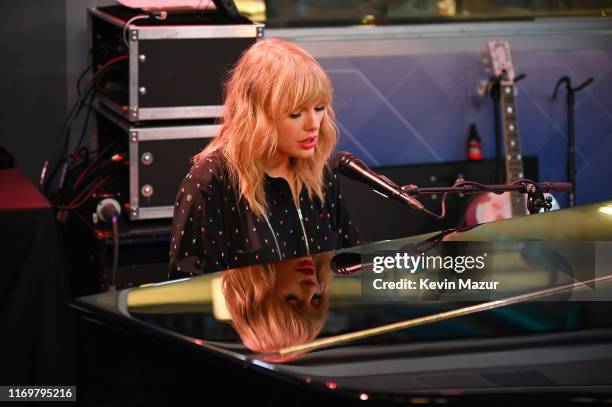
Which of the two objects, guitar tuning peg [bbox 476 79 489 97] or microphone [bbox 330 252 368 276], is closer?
microphone [bbox 330 252 368 276]

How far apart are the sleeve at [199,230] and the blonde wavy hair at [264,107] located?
7cm

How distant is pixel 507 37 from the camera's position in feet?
17.2

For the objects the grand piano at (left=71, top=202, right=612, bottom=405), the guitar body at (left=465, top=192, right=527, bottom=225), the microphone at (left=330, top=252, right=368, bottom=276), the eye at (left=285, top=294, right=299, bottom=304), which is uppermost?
the microphone at (left=330, top=252, right=368, bottom=276)

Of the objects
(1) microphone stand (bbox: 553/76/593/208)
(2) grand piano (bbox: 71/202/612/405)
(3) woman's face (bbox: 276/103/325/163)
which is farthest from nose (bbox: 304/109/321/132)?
(1) microphone stand (bbox: 553/76/593/208)

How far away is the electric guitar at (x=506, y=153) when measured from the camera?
481cm

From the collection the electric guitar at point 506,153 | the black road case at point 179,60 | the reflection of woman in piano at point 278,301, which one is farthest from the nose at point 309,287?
the electric guitar at point 506,153

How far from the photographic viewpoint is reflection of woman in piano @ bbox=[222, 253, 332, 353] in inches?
67.5

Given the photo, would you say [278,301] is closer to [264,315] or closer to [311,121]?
[264,315]

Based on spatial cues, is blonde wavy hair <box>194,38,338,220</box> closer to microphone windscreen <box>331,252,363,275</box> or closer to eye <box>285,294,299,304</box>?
microphone windscreen <box>331,252,363,275</box>

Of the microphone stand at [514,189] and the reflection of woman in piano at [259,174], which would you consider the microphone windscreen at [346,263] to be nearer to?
the microphone stand at [514,189]

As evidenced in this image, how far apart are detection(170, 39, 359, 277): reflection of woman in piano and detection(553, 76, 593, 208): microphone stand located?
8.93 ft

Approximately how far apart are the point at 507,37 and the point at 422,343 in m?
3.74

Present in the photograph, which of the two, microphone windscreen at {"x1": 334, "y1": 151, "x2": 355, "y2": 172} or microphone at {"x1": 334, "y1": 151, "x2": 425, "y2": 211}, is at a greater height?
microphone windscreen at {"x1": 334, "y1": 151, "x2": 355, "y2": 172}

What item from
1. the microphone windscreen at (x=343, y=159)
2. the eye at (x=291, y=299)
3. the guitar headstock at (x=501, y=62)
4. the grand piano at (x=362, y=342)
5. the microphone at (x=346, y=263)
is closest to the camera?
the grand piano at (x=362, y=342)
